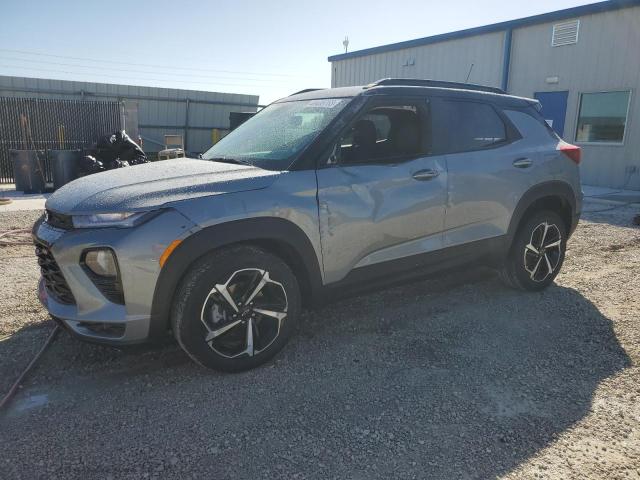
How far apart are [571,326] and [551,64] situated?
38.8 ft

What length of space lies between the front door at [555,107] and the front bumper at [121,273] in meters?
13.1

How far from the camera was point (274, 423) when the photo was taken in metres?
2.62

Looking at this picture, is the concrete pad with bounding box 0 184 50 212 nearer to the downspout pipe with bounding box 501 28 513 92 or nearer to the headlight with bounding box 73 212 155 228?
the headlight with bounding box 73 212 155 228

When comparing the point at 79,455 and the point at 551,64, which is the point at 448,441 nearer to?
the point at 79,455

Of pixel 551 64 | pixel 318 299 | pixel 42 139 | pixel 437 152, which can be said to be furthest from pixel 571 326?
pixel 42 139

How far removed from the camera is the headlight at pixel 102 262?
263cm

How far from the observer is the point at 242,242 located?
2.97 metres

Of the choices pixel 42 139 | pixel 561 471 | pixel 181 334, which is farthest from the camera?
pixel 42 139

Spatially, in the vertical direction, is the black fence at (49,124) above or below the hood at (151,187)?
above

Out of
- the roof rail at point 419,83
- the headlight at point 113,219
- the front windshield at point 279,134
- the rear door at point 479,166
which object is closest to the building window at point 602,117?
the roof rail at point 419,83

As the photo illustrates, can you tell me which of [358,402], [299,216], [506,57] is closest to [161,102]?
[506,57]

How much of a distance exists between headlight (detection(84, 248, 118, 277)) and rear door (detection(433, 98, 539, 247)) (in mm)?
2422

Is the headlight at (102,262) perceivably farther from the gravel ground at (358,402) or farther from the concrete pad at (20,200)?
the concrete pad at (20,200)

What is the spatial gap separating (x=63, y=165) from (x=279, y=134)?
963 centimetres
